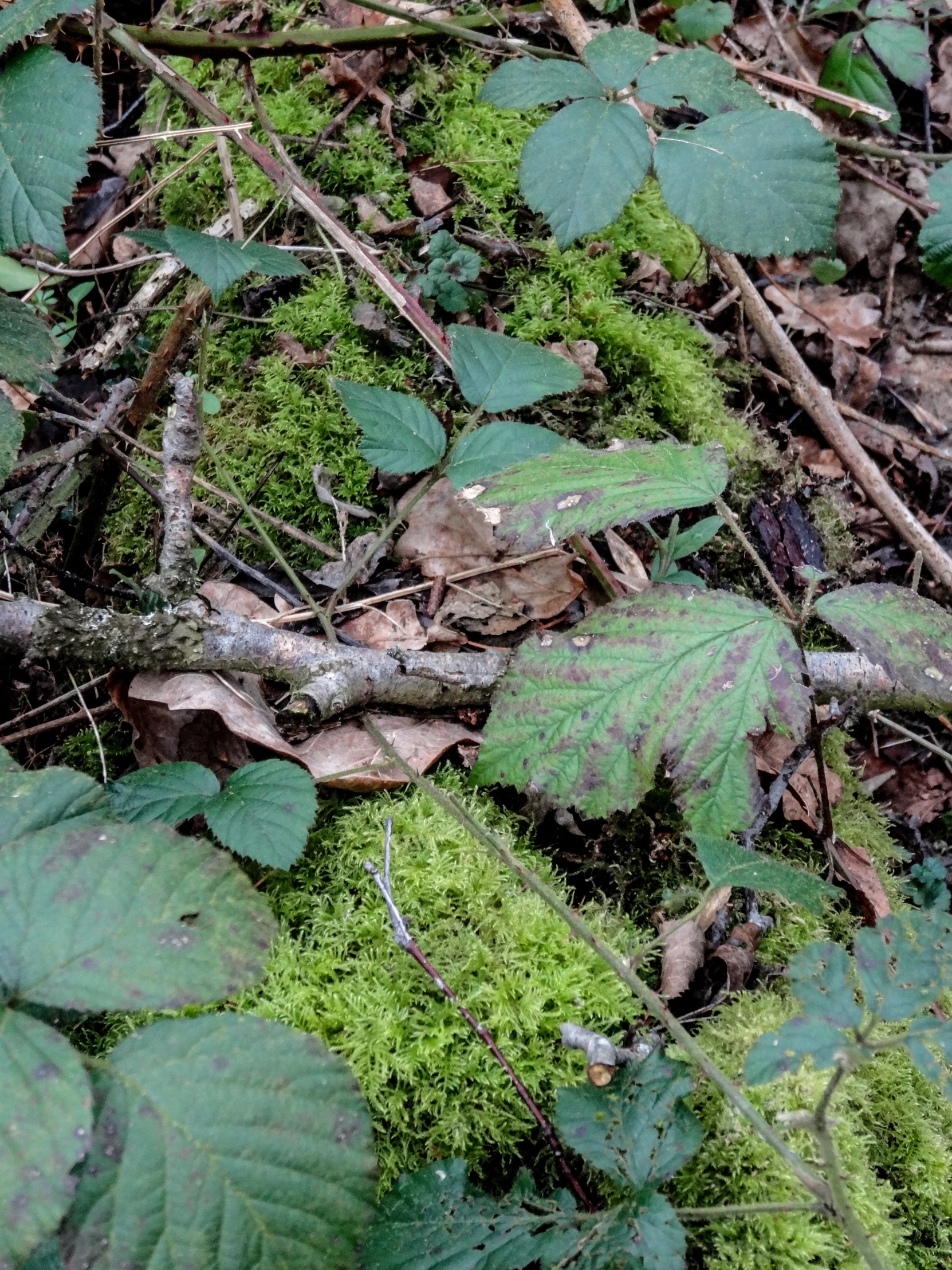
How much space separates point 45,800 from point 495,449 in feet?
4.09

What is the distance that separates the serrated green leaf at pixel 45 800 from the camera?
127 cm

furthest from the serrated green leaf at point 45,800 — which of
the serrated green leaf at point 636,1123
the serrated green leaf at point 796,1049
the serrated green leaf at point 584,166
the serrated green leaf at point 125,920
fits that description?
the serrated green leaf at point 584,166

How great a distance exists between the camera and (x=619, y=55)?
2291mm

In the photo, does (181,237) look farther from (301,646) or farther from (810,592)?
(810,592)

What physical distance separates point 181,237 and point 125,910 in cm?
170

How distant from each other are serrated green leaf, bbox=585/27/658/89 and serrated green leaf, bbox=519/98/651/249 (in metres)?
0.09

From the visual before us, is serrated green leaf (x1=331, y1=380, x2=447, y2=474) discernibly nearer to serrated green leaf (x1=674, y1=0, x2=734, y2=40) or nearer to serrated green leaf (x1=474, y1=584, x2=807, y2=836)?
serrated green leaf (x1=474, y1=584, x2=807, y2=836)

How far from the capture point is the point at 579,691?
1833 mm

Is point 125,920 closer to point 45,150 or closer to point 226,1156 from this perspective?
point 226,1156

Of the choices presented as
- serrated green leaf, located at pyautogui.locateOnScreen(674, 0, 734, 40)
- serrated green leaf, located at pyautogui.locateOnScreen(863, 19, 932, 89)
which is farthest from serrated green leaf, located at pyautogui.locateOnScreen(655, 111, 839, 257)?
serrated green leaf, located at pyautogui.locateOnScreen(863, 19, 932, 89)

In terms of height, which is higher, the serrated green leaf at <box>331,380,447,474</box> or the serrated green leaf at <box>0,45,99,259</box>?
the serrated green leaf at <box>0,45,99,259</box>

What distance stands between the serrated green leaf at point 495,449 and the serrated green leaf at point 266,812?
792 millimetres

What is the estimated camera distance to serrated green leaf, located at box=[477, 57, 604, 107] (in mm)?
2279

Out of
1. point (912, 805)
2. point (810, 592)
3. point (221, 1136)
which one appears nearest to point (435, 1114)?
point (221, 1136)
